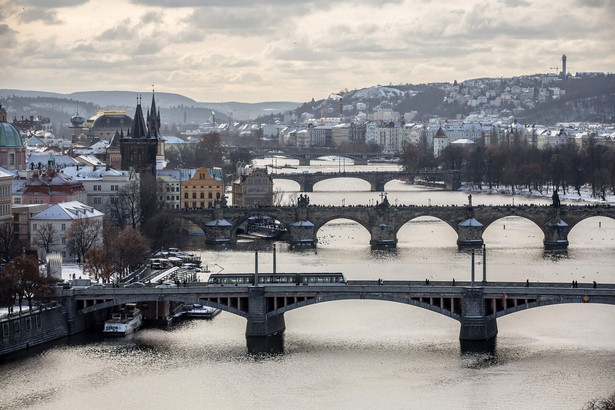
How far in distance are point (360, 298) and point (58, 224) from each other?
19722 mm

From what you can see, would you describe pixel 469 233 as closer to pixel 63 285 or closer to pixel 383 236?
pixel 383 236

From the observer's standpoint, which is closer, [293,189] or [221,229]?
[221,229]

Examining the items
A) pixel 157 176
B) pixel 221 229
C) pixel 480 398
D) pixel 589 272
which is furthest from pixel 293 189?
pixel 480 398

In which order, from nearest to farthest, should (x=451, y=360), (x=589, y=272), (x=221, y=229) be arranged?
(x=451, y=360)
(x=589, y=272)
(x=221, y=229)

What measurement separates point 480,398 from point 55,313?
13897 millimetres

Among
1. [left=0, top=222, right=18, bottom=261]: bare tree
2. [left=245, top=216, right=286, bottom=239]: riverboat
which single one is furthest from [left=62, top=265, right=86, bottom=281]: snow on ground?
[left=245, top=216, right=286, bottom=239]: riverboat

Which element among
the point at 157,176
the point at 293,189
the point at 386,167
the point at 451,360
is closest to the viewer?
the point at 451,360

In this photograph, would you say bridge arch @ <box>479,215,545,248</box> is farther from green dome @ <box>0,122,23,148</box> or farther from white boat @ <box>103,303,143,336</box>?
white boat @ <box>103,303,143,336</box>

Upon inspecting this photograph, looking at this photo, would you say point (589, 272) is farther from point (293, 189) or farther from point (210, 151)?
point (210, 151)

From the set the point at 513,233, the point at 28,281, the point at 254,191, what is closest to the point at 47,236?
the point at 28,281

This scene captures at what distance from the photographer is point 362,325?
4884cm

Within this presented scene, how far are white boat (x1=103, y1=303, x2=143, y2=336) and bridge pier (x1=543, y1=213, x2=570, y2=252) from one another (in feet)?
96.2

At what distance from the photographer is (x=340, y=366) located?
4269cm

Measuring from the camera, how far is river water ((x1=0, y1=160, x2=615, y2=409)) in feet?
130
